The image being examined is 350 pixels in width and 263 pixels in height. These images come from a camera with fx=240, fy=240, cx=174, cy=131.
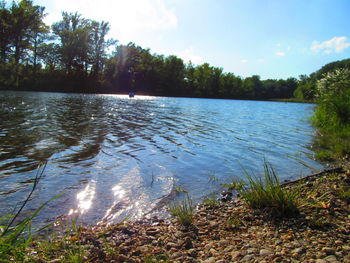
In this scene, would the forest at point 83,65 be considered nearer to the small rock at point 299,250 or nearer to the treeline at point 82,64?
the treeline at point 82,64

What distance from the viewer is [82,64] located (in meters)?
95.9

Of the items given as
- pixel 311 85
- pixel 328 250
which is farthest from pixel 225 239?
pixel 311 85

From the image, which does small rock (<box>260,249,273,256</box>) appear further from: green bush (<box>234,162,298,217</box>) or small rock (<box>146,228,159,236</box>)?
small rock (<box>146,228,159,236</box>)

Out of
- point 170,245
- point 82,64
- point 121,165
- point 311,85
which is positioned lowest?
point 121,165

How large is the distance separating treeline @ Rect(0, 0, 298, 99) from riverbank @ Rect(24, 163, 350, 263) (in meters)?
78.2

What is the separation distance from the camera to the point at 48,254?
11.8ft

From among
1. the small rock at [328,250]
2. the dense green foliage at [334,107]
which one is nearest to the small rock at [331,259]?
the small rock at [328,250]

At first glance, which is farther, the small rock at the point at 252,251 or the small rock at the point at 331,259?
the small rock at the point at 252,251

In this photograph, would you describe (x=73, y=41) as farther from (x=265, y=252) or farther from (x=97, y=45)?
(x=265, y=252)

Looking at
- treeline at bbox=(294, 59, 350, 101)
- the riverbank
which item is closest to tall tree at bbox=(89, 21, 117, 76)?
treeline at bbox=(294, 59, 350, 101)

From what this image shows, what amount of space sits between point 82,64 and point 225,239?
103 m

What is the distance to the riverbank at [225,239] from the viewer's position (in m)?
3.33

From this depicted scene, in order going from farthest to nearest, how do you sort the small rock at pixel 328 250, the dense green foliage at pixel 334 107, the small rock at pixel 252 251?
the dense green foliage at pixel 334 107
the small rock at pixel 252 251
the small rock at pixel 328 250

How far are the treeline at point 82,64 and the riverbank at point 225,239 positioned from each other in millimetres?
78181
